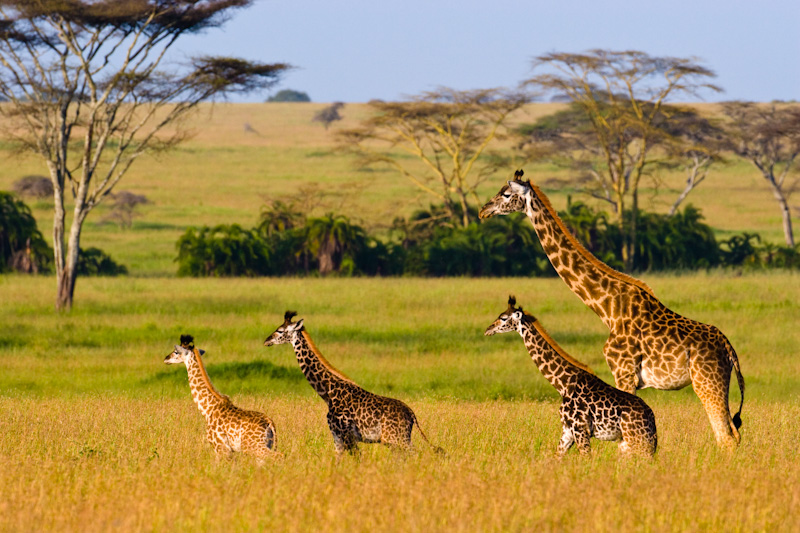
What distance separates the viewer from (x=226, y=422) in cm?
813

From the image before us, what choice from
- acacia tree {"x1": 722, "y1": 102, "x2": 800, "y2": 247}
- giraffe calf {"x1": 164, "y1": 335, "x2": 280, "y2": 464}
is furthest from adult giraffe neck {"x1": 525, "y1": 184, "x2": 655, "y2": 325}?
acacia tree {"x1": 722, "y1": 102, "x2": 800, "y2": 247}

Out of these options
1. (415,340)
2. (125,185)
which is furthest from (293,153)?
(415,340)

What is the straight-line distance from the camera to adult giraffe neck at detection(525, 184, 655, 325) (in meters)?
8.48

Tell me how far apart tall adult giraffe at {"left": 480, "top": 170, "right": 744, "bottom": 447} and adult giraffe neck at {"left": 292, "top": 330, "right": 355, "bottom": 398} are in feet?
5.75

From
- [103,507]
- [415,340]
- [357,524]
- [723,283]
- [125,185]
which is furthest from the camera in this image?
[125,185]

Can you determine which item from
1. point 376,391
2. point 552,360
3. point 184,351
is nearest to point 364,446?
point 184,351

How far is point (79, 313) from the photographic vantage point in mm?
23391

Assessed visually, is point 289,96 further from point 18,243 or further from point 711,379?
point 711,379

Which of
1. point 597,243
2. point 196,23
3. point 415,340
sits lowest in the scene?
point 415,340

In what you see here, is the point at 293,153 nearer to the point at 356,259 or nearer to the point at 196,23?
the point at 356,259

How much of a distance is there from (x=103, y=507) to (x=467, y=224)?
109ft

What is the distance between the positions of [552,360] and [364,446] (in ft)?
7.04

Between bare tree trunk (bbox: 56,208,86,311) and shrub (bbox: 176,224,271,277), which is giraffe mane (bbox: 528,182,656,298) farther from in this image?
shrub (bbox: 176,224,271,277)

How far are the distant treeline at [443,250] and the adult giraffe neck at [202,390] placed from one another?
83.3ft
